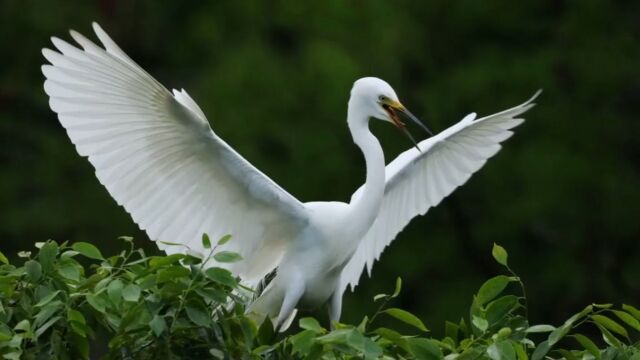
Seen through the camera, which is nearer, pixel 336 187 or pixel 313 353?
pixel 313 353

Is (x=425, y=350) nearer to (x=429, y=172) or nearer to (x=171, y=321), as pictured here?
(x=171, y=321)

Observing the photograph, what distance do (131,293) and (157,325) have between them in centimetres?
5

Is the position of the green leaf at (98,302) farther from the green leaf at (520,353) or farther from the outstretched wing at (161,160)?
the outstretched wing at (161,160)

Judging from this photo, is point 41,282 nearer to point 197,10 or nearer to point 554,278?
point 554,278

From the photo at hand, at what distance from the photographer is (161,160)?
9.63 ft

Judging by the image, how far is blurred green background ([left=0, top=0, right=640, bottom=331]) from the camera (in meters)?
5.26

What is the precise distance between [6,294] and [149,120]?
2.49 ft

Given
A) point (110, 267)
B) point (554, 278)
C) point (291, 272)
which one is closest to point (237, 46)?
point (554, 278)

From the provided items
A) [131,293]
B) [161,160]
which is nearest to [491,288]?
[131,293]

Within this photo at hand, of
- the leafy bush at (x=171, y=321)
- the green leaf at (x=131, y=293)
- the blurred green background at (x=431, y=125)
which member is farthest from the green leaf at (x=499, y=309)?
the blurred green background at (x=431, y=125)

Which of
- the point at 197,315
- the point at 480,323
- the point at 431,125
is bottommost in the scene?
the point at 431,125

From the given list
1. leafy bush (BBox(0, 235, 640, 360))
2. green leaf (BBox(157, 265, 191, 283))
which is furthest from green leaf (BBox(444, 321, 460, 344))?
green leaf (BBox(157, 265, 191, 283))

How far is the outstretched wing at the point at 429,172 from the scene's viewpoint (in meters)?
3.56

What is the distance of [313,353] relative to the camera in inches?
82.4
